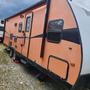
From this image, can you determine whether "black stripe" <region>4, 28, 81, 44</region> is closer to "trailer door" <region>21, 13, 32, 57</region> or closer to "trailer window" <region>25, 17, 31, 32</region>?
"trailer door" <region>21, 13, 32, 57</region>

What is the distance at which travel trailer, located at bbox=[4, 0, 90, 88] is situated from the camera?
5.42 m

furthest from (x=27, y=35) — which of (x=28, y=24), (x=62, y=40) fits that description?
(x=62, y=40)

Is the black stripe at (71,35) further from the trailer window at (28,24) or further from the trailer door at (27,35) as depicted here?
the trailer window at (28,24)

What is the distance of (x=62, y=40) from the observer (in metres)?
6.08

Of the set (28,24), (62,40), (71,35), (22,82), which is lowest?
(22,82)

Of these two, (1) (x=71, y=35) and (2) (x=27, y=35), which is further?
(2) (x=27, y=35)

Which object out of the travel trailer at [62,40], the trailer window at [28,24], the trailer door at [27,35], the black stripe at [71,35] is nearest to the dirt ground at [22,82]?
the travel trailer at [62,40]

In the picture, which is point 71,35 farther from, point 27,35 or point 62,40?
point 27,35

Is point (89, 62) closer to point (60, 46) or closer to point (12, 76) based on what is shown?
point (60, 46)

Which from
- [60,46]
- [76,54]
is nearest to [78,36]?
[76,54]

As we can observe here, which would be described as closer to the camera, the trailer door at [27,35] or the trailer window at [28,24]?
the trailer door at [27,35]

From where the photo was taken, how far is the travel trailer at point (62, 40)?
542 centimetres

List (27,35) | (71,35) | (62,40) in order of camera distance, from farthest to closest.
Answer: (27,35), (62,40), (71,35)

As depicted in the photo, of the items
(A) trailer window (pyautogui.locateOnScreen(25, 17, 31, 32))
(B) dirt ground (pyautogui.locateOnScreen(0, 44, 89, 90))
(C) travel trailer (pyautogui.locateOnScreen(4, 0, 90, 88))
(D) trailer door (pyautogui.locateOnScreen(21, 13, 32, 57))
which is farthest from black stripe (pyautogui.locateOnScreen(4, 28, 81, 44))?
(A) trailer window (pyautogui.locateOnScreen(25, 17, 31, 32))
